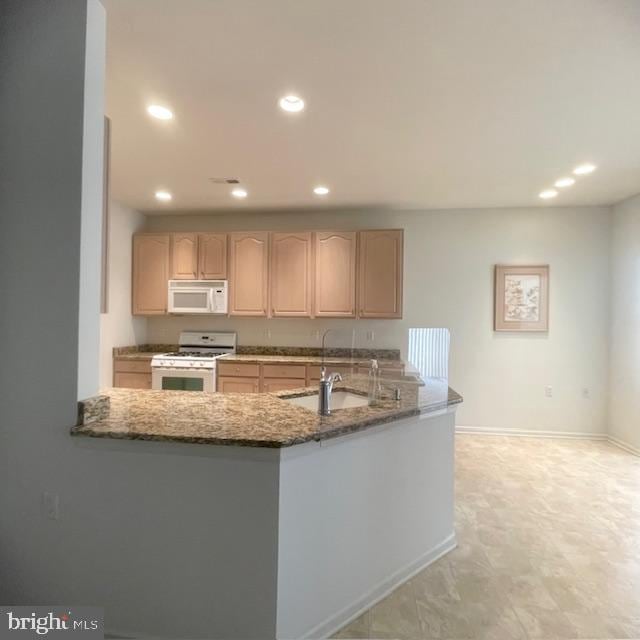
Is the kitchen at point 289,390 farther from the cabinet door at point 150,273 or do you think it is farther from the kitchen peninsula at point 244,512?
the cabinet door at point 150,273

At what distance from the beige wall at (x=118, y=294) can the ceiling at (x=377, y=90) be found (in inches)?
42.2

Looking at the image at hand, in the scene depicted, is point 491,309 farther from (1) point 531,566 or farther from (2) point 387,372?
(1) point 531,566

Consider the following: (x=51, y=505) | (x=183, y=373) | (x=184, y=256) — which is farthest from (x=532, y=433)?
(x=51, y=505)

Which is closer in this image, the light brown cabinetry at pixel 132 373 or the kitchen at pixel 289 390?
the kitchen at pixel 289 390

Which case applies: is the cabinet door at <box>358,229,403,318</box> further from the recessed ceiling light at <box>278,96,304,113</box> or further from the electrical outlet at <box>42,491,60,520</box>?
the electrical outlet at <box>42,491,60,520</box>

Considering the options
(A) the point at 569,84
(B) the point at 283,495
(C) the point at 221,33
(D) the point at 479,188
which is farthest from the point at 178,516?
(D) the point at 479,188

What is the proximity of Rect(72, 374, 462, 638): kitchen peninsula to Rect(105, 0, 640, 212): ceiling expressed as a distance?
170cm

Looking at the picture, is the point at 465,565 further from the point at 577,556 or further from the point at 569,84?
the point at 569,84

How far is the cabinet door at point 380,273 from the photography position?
15.1ft

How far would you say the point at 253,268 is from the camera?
4.88 metres

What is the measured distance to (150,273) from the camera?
5.05m

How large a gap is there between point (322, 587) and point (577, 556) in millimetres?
1656

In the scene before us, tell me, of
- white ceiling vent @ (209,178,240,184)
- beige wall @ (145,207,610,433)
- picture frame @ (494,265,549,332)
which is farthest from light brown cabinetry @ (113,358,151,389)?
picture frame @ (494,265,549,332)

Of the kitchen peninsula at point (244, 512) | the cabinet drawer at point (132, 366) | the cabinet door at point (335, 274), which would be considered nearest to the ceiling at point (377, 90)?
the cabinet door at point (335, 274)
